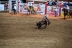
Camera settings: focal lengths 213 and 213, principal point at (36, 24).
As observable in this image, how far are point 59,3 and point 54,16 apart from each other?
0.89 m

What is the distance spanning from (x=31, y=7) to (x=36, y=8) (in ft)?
0.84

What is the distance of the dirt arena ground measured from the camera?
5.30m

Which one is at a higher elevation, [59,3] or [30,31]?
[59,3]

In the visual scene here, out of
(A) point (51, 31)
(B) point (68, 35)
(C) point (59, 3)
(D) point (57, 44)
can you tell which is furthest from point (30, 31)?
(C) point (59, 3)

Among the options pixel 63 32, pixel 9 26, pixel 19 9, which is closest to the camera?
pixel 63 32

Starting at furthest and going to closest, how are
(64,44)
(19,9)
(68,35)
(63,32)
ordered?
(19,9), (63,32), (68,35), (64,44)

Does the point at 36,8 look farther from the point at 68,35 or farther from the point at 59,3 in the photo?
the point at 68,35

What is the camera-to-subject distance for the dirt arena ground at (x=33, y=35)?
5295mm

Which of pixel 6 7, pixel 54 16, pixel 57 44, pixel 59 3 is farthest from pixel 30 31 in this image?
pixel 6 7

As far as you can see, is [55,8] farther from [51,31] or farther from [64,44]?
[64,44]

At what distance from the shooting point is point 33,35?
6391 mm

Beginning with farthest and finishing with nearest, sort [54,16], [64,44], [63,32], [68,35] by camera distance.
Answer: [54,16], [63,32], [68,35], [64,44]

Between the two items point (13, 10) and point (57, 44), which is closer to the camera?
point (57, 44)

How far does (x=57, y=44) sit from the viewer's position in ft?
17.5
